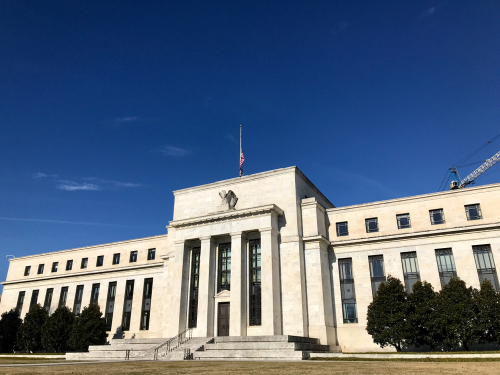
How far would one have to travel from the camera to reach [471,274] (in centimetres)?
3603

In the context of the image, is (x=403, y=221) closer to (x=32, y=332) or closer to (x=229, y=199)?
(x=229, y=199)

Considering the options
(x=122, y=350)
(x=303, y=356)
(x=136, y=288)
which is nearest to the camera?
(x=303, y=356)

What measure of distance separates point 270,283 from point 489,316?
1825 cm

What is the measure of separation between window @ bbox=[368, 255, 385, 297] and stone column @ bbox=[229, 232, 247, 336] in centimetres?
1294

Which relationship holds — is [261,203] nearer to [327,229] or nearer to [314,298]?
[327,229]

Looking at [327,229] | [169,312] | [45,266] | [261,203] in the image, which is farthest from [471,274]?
[45,266]

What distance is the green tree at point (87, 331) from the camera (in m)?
43.2

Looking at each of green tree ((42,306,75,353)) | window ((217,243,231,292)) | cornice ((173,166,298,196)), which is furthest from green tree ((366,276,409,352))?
green tree ((42,306,75,353))

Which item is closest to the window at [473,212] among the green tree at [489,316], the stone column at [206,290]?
the green tree at [489,316]

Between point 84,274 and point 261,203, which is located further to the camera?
point 84,274

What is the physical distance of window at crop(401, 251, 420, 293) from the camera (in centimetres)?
3841

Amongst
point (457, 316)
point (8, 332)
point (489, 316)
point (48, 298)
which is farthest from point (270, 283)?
point (48, 298)

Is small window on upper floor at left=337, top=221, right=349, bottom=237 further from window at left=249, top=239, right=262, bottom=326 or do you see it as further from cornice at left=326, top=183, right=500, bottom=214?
window at left=249, top=239, right=262, bottom=326

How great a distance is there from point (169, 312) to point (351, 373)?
103 feet
